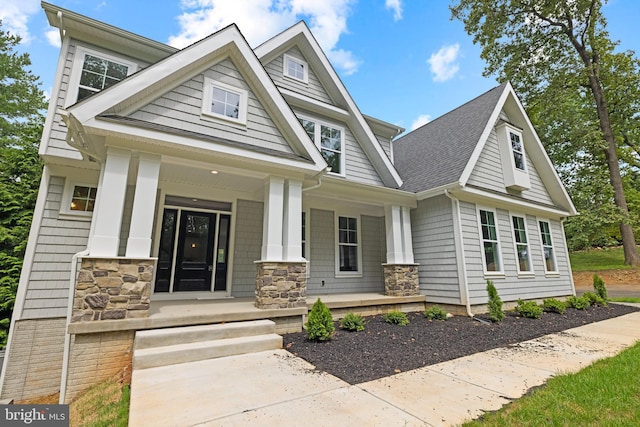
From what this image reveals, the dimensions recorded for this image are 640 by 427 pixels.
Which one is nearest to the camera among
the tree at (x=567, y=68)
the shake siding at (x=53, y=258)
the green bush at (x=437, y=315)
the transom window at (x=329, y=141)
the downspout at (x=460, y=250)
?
the shake siding at (x=53, y=258)

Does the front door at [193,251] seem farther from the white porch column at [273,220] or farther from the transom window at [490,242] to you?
the transom window at [490,242]

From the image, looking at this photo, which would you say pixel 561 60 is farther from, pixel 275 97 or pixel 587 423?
pixel 587 423

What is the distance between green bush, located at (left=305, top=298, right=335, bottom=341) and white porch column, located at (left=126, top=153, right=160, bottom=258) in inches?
106

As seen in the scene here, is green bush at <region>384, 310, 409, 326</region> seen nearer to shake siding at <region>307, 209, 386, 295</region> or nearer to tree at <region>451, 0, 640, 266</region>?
shake siding at <region>307, 209, 386, 295</region>

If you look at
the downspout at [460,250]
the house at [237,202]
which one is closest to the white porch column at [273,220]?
the house at [237,202]

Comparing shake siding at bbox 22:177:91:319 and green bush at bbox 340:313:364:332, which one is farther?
green bush at bbox 340:313:364:332

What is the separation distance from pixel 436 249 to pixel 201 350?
6255 mm

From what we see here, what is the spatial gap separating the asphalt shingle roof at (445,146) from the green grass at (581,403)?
196 inches

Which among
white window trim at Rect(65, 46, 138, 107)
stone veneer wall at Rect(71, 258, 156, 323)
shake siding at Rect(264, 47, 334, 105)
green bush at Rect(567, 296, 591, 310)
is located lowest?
green bush at Rect(567, 296, 591, 310)

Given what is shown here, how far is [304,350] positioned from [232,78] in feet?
16.8

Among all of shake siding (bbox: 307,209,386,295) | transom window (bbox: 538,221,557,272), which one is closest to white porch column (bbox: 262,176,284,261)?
shake siding (bbox: 307,209,386,295)

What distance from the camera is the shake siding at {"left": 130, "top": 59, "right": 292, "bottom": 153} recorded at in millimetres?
5059

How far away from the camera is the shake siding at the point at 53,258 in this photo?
5.04 meters

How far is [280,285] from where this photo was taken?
5367 millimetres
